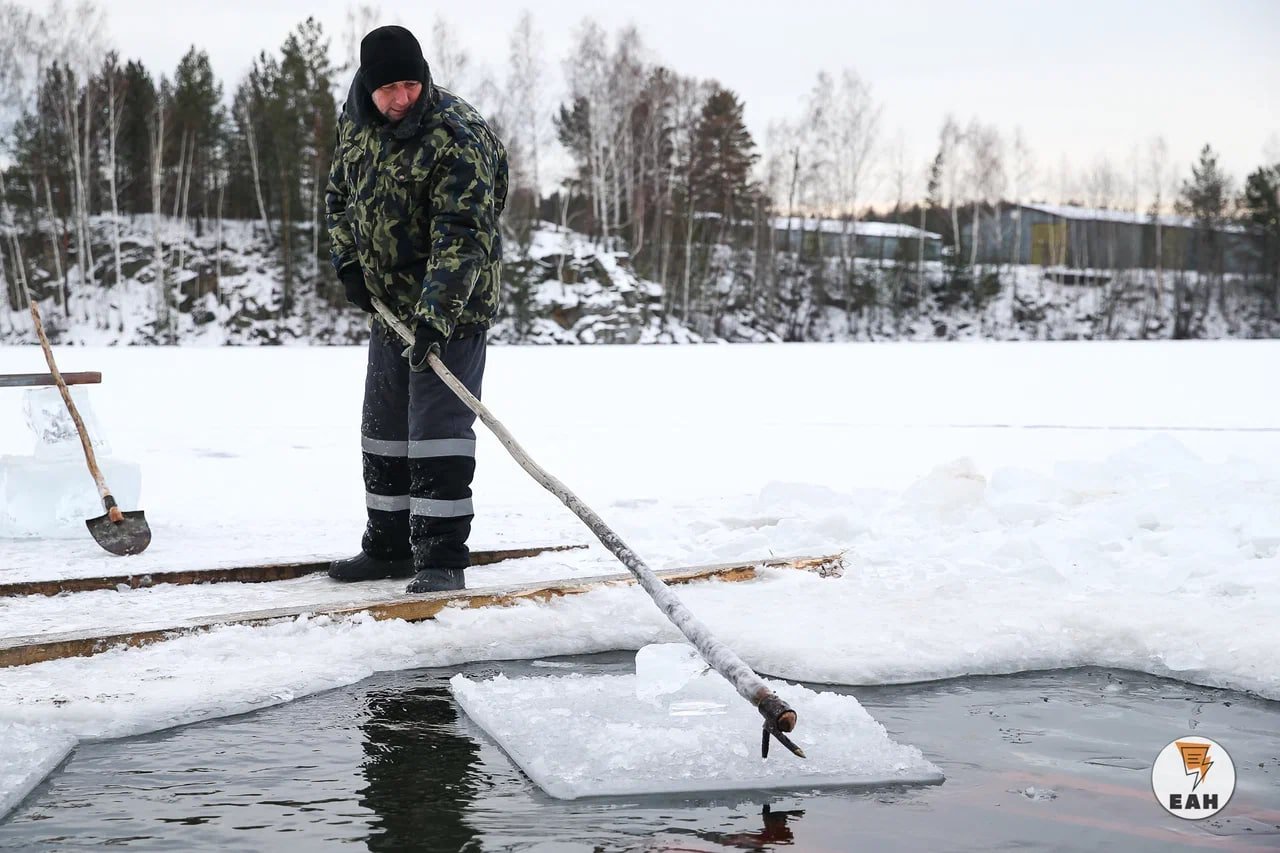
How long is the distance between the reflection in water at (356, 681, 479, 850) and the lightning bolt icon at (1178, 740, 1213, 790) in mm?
1184

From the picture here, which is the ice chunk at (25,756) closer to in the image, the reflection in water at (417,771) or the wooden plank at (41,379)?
the reflection in water at (417,771)

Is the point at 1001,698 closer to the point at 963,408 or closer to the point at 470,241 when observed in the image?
the point at 470,241

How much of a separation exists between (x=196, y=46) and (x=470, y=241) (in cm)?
4015

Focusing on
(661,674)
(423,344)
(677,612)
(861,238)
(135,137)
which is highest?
(135,137)

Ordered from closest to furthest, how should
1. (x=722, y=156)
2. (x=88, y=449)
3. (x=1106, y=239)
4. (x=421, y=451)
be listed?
(x=421, y=451), (x=88, y=449), (x=722, y=156), (x=1106, y=239)

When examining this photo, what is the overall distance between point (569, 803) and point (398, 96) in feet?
6.77

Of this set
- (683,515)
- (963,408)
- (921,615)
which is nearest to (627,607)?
(921,615)

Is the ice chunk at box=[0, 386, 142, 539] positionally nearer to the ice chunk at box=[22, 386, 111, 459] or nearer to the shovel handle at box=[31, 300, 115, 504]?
the ice chunk at box=[22, 386, 111, 459]

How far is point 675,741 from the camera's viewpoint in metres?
2.00

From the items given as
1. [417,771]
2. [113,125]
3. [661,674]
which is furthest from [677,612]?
[113,125]

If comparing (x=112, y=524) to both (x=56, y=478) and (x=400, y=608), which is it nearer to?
(x=56, y=478)

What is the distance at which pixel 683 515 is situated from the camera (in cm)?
474

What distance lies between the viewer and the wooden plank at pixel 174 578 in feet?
10.8

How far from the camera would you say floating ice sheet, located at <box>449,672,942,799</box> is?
1.89 meters
